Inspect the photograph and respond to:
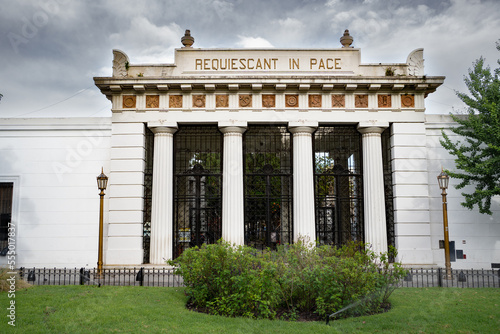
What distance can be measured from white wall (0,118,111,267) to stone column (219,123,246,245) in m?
5.66

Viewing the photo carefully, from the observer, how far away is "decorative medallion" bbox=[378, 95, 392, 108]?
19578 mm

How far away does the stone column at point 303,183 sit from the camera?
18.8 m

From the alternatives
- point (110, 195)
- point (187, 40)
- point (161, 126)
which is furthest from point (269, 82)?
point (110, 195)

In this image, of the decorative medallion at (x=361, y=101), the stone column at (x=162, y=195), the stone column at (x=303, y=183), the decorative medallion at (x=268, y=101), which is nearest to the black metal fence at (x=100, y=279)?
the stone column at (x=162, y=195)

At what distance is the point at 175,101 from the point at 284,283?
1179 centimetres

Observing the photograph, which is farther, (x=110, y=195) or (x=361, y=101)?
(x=361, y=101)

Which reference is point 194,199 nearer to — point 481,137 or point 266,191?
point 266,191

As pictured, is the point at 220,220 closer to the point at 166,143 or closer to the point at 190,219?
the point at 190,219

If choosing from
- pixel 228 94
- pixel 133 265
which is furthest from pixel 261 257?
pixel 228 94

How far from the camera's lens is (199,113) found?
63.6ft

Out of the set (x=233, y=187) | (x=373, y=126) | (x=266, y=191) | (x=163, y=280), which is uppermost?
(x=373, y=126)

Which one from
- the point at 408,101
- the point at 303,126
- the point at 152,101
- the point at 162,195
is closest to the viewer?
the point at 162,195

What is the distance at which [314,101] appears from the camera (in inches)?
771

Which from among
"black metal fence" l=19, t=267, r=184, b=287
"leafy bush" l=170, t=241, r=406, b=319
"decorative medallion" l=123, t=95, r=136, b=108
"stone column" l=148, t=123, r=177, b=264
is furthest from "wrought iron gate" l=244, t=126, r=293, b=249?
"leafy bush" l=170, t=241, r=406, b=319
